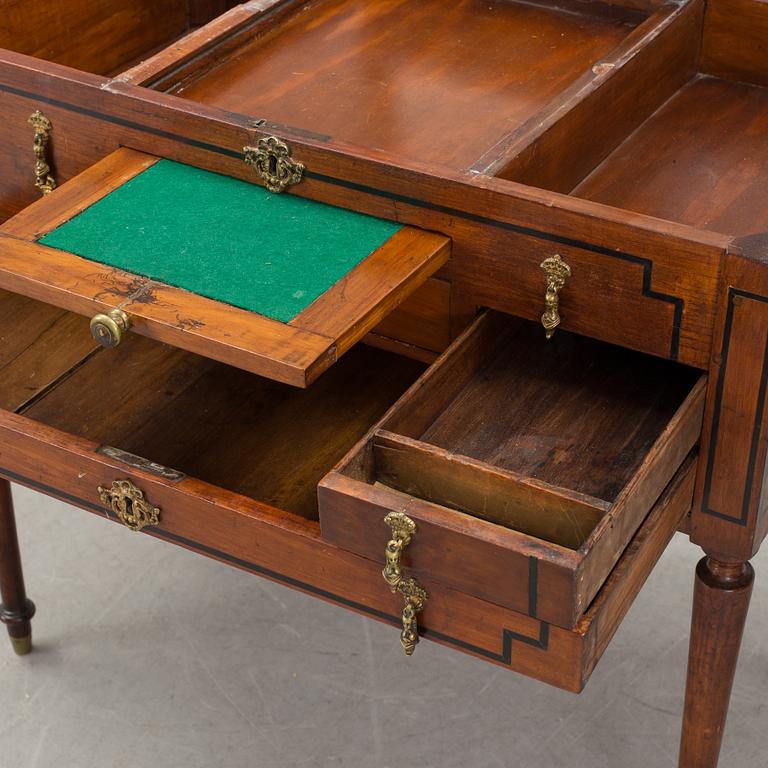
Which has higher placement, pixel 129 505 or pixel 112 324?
pixel 112 324

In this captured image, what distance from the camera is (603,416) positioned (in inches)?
71.6

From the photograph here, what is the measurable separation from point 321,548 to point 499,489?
0.20 meters

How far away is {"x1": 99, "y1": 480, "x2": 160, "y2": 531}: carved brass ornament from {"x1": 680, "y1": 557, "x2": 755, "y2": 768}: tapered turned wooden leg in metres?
0.62

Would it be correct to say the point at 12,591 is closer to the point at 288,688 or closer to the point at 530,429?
the point at 288,688

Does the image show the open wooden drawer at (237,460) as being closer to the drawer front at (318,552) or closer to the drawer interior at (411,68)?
the drawer front at (318,552)

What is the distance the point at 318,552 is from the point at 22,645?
0.91m

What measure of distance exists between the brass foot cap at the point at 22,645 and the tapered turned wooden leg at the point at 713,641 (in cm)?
103

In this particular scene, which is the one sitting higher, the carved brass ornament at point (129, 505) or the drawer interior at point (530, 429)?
the drawer interior at point (530, 429)

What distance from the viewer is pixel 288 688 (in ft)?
7.63

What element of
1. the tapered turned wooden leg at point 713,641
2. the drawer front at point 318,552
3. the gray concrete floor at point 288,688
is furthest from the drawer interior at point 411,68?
the gray concrete floor at point 288,688

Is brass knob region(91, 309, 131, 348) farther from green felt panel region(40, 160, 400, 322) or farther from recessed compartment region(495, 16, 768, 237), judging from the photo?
recessed compartment region(495, 16, 768, 237)

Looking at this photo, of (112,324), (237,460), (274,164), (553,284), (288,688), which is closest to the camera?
(112,324)

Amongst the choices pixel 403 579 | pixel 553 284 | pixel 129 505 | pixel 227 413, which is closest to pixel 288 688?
pixel 227 413

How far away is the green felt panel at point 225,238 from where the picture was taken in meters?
1.62
